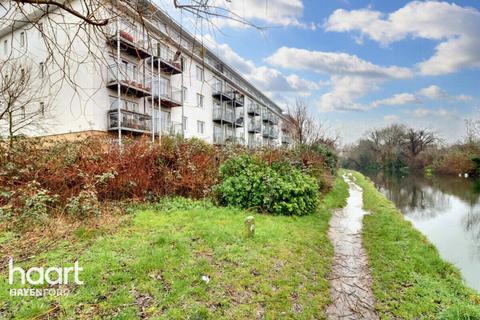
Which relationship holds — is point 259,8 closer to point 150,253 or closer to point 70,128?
point 150,253

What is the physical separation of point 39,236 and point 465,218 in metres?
14.8

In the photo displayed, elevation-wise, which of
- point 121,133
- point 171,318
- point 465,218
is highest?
point 121,133

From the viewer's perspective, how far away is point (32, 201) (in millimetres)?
5273

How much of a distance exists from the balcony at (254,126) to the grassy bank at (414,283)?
29.5 m

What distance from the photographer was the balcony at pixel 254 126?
115 ft

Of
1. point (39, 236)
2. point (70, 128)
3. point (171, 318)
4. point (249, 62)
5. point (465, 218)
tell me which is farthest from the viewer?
point (70, 128)

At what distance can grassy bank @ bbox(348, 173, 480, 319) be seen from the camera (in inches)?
131

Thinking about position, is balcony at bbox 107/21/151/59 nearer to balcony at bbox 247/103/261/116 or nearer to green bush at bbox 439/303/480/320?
green bush at bbox 439/303/480/320

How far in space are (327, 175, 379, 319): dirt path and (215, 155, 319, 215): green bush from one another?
1.13 metres

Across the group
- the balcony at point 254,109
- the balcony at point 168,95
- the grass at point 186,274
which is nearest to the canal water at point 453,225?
the grass at point 186,274

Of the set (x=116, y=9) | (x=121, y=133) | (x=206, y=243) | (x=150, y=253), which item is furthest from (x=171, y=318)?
(x=121, y=133)

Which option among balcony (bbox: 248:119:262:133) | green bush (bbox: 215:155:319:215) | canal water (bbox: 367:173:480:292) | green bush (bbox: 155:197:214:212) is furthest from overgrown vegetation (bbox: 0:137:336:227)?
balcony (bbox: 248:119:262:133)

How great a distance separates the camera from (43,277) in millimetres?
3311

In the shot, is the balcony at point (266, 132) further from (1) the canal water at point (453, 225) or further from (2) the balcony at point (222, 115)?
(1) the canal water at point (453, 225)
